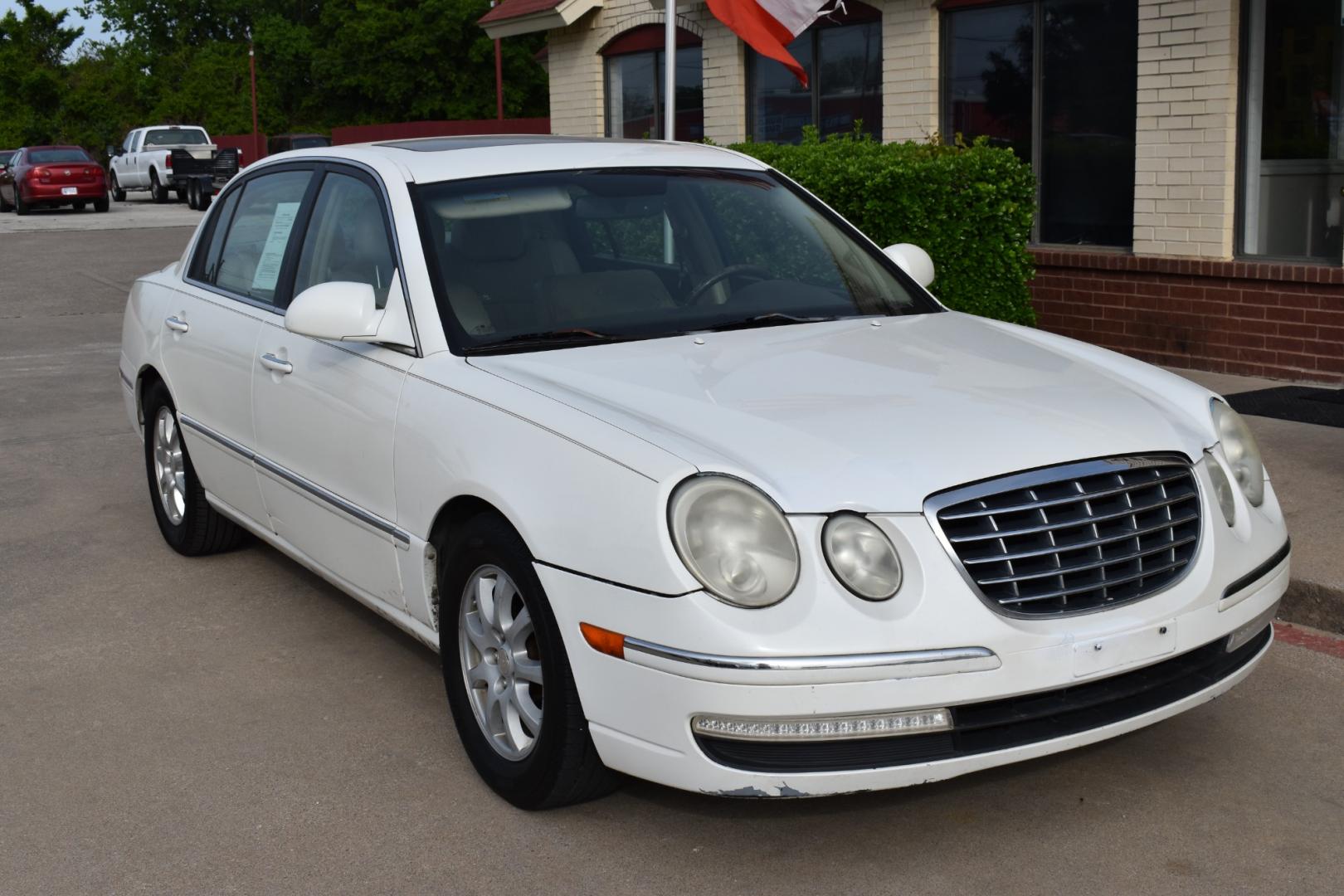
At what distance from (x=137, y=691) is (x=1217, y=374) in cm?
720

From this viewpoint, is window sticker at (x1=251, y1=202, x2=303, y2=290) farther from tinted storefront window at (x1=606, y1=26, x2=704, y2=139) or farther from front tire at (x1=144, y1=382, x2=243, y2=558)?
tinted storefront window at (x1=606, y1=26, x2=704, y2=139)

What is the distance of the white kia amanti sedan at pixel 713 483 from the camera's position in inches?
132

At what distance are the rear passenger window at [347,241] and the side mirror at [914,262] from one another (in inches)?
68.9

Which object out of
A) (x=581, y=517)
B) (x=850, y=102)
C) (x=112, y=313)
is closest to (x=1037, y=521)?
(x=581, y=517)

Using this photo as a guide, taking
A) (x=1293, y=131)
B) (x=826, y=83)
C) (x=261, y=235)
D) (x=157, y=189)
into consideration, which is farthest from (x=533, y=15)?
(x=157, y=189)

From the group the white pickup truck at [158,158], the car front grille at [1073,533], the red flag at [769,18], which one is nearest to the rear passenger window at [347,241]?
the car front grille at [1073,533]

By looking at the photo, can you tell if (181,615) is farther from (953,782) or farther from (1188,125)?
(1188,125)

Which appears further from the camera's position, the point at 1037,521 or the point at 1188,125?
the point at 1188,125

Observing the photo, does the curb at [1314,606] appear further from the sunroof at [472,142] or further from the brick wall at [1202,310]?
the brick wall at [1202,310]

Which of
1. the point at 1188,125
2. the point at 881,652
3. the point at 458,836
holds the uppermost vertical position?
the point at 1188,125

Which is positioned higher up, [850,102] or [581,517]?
[850,102]

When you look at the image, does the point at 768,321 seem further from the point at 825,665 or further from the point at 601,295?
the point at 825,665

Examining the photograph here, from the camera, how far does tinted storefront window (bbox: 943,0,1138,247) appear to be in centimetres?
1064

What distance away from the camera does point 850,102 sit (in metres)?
13.3
